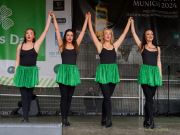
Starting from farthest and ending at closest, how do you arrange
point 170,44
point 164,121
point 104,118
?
1. point 170,44
2. point 164,121
3. point 104,118

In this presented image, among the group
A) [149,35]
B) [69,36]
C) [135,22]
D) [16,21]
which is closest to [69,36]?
[69,36]

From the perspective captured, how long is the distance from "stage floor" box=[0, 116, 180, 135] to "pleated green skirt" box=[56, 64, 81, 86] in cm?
82

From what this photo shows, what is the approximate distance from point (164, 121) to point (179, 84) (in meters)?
1.14

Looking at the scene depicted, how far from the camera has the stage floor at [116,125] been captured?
27.0ft

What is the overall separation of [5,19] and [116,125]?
3268 millimetres

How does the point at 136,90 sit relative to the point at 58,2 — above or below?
below

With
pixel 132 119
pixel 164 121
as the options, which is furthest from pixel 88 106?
pixel 164 121

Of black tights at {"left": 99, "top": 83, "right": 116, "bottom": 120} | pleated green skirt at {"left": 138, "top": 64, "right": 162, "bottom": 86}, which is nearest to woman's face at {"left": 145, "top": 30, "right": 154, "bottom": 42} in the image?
pleated green skirt at {"left": 138, "top": 64, "right": 162, "bottom": 86}

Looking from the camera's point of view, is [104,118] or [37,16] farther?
[37,16]

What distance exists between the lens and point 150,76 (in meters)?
8.21

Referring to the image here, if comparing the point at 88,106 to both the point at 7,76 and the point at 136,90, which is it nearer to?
the point at 136,90

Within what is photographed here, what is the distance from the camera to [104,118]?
28.2 feet

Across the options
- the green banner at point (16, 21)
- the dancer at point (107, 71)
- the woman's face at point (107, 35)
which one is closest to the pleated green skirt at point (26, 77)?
the dancer at point (107, 71)

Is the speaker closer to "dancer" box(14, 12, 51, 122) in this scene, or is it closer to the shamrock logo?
"dancer" box(14, 12, 51, 122)
